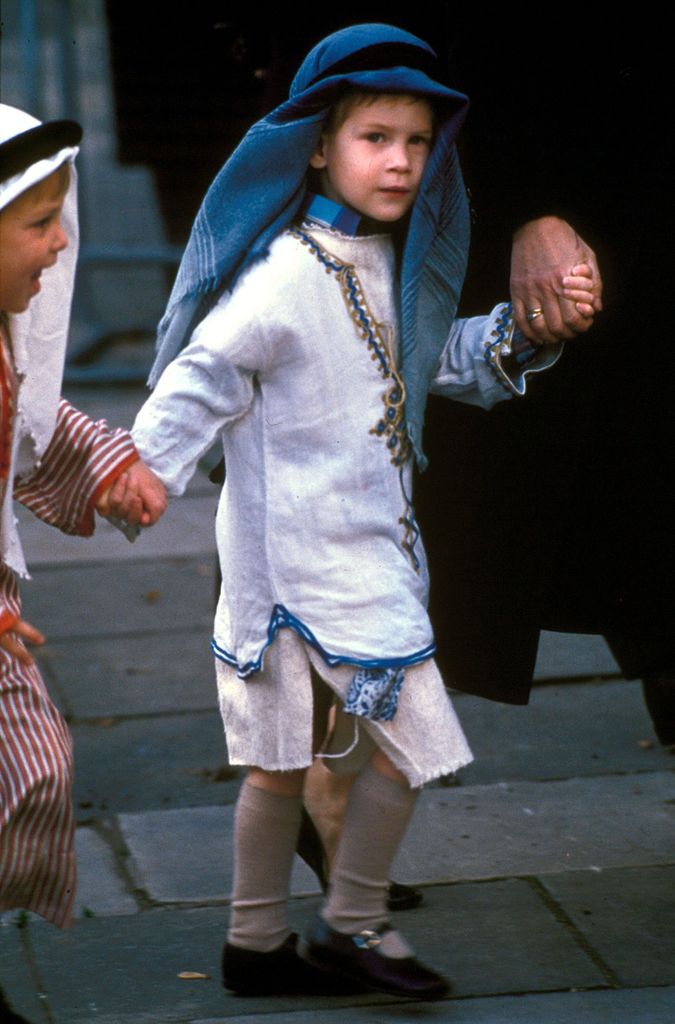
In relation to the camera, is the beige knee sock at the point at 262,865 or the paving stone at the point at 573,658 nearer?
the beige knee sock at the point at 262,865

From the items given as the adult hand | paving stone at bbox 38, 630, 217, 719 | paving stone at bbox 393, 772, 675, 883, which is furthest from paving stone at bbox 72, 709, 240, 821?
the adult hand

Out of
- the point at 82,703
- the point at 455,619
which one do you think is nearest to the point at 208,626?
the point at 82,703

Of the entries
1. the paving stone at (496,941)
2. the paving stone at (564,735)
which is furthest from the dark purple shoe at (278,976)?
the paving stone at (564,735)

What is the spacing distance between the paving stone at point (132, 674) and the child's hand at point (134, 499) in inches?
82.4

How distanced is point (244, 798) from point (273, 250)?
35.7 inches

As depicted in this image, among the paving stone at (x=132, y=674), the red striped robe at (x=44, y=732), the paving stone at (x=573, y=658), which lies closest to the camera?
the red striped robe at (x=44, y=732)

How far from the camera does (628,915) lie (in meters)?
3.51

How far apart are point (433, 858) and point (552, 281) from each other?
4.30 ft

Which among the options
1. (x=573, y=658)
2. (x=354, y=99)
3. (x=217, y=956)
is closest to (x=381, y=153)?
(x=354, y=99)

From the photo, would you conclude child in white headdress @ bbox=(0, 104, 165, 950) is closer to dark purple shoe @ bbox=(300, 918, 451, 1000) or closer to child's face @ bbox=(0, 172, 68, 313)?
child's face @ bbox=(0, 172, 68, 313)

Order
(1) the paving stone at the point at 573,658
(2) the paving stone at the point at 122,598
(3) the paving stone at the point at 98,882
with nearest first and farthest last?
(3) the paving stone at the point at 98,882 < (1) the paving stone at the point at 573,658 < (2) the paving stone at the point at 122,598

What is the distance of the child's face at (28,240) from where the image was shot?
264 cm

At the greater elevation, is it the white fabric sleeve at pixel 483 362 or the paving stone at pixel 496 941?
the white fabric sleeve at pixel 483 362

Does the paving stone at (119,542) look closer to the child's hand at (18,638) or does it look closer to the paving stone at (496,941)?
the paving stone at (496,941)
